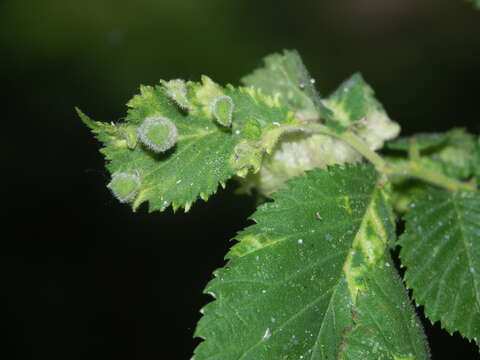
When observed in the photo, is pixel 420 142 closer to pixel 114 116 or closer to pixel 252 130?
pixel 252 130

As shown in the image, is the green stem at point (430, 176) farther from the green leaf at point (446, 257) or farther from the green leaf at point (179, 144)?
the green leaf at point (179, 144)

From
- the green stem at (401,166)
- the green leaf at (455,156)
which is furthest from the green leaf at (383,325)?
the green leaf at (455,156)

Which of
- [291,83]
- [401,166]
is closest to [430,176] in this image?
[401,166]

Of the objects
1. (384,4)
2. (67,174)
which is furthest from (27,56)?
(384,4)

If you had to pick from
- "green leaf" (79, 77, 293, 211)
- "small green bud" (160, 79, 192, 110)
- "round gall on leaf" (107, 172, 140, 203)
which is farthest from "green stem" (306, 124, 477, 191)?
"round gall on leaf" (107, 172, 140, 203)

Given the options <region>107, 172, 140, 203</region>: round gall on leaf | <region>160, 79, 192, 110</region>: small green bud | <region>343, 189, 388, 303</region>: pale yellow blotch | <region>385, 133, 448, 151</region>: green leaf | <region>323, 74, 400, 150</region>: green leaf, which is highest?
<region>160, 79, 192, 110</region>: small green bud

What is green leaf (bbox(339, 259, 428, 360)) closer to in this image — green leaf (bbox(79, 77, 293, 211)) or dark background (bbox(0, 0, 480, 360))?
green leaf (bbox(79, 77, 293, 211))

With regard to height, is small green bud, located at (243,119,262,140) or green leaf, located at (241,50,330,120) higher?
green leaf, located at (241,50,330,120)
